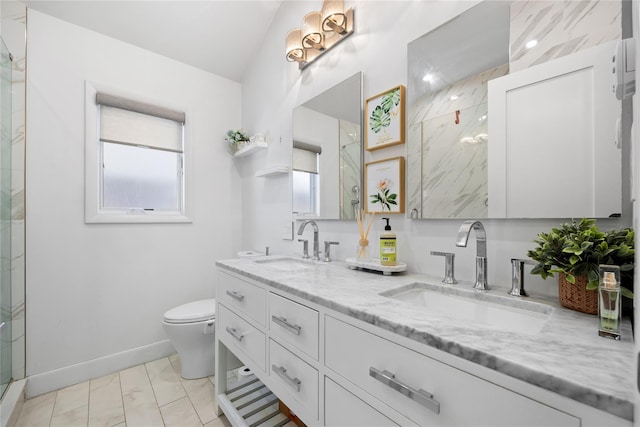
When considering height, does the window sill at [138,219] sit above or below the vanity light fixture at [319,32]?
below

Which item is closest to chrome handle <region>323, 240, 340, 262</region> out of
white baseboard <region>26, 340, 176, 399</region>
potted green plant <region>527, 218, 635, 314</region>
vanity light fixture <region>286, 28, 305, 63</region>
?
potted green plant <region>527, 218, 635, 314</region>

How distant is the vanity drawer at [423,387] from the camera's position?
0.49 meters

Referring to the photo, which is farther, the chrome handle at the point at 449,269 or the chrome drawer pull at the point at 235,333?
the chrome drawer pull at the point at 235,333

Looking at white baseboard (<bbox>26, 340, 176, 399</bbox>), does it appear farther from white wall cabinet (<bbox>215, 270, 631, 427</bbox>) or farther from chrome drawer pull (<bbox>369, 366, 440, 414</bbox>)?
chrome drawer pull (<bbox>369, 366, 440, 414</bbox>)

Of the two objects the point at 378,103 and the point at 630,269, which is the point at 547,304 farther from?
the point at 378,103

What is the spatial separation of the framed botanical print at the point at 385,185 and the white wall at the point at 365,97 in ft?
0.19

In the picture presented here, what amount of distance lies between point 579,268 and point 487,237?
369 mm

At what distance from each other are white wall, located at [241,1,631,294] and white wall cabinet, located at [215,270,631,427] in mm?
589

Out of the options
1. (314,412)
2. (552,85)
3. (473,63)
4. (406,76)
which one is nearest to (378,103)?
(406,76)

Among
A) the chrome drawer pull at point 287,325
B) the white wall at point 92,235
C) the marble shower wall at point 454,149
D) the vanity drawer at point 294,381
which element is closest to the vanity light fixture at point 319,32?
the marble shower wall at point 454,149

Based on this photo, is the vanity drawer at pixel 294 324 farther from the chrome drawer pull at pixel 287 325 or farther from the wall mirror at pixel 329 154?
the wall mirror at pixel 329 154

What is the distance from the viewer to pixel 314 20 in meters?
Result: 1.79

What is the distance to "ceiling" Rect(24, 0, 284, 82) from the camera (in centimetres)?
191

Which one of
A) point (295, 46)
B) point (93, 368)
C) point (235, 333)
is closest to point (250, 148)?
point (295, 46)
